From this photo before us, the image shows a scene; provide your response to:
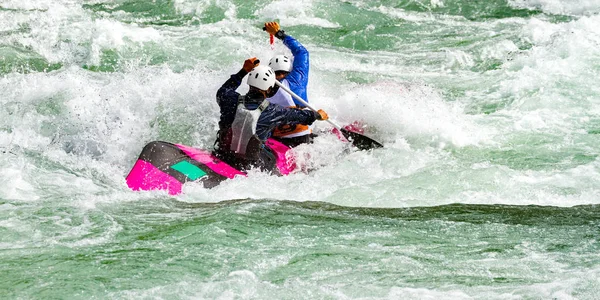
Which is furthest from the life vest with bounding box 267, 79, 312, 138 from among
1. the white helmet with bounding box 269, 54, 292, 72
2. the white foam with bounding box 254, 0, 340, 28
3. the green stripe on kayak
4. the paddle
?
the white foam with bounding box 254, 0, 340, 28

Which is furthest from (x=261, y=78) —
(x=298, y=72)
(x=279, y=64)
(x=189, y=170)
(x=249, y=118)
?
(x=298, y=72)

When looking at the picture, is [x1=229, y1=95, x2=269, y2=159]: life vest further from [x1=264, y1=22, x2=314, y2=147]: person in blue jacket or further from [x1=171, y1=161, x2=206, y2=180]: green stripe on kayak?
[x1=264, y1=22, x2=314, y2=147]: person in blue jacket

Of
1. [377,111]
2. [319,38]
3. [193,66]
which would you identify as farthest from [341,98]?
[319,38]

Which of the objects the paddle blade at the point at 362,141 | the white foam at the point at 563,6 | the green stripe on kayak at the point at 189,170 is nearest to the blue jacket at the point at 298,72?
the paddle blade at the point at 362,141

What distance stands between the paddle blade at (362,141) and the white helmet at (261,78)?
173 centimetres

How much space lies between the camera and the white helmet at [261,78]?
22.8 feet

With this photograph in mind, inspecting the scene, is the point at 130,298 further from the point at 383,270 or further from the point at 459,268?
the point at 459,268

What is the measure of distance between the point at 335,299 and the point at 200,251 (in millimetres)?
1098

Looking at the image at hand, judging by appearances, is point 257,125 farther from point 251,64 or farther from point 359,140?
point 359,140

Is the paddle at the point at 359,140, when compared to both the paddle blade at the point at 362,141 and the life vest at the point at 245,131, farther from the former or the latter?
the life vest at the point at 245,131

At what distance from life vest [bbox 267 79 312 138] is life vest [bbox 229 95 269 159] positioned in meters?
0.81

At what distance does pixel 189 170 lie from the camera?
7.00 meters

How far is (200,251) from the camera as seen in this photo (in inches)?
207

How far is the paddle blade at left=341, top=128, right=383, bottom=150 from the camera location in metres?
8.41
